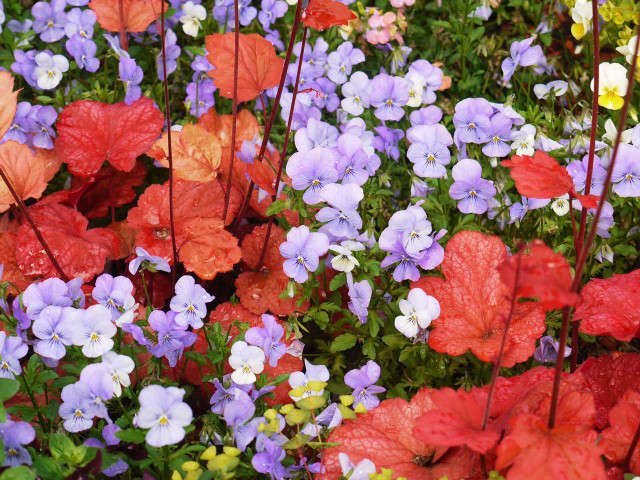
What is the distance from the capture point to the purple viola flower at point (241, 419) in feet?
5.10

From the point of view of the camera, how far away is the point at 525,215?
2.27 metres

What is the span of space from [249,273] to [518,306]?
75cm

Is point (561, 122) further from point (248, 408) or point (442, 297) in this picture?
point (248, 408)

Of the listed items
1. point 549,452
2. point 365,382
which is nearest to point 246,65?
point 365,382

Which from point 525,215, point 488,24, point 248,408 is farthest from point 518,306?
point 488,24

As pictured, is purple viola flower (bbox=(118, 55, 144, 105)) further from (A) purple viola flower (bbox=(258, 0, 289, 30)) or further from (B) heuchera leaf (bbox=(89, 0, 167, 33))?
(A) purple viola flower (bbox=(258, 0, 289, 30))

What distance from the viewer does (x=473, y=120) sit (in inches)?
81.7

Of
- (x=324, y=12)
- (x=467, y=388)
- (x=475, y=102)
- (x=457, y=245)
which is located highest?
(x=324, y=12)

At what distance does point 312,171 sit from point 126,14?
3.43 feet

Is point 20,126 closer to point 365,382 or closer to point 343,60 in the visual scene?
point 343,60

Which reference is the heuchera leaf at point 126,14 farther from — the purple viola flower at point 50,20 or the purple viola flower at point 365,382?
the purple viola flower at point 365,382

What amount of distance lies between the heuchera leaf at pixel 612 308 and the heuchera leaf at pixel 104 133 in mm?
1326

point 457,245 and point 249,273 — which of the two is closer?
point 457,245

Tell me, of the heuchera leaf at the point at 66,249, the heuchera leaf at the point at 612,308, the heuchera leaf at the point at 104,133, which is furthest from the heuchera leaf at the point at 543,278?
the heuchera leaf at the point at 104,133
